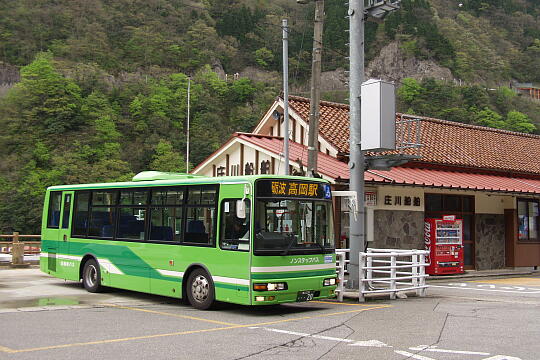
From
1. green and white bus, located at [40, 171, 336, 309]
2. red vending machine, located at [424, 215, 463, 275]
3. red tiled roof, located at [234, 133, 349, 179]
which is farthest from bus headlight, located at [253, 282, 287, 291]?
red vending machine, located at [424, 215, 463, 275]

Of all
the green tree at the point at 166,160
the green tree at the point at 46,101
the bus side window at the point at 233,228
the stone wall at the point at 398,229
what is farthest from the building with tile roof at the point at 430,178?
the green tree at the point at 46,101

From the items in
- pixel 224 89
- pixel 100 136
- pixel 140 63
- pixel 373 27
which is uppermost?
pixel 373 27

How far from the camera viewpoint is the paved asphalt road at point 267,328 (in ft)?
24.9

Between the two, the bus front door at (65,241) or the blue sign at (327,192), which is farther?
the bus front door at (65,241)

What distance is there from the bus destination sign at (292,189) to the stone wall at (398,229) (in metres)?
7.92

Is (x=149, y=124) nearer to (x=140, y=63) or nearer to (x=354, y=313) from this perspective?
(x=140, y=63)

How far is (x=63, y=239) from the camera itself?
1568 centimetres

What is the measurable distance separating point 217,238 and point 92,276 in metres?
5.10

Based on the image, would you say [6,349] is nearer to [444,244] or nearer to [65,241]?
[65,241]

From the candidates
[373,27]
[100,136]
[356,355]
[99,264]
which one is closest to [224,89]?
[100,136]

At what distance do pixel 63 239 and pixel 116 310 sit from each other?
482 centimetres

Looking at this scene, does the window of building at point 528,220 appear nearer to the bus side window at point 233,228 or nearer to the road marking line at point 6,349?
the bus side window at point 233,228

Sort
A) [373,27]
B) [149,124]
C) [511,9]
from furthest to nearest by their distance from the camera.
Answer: [511,9] → [373,27] → [149,124]

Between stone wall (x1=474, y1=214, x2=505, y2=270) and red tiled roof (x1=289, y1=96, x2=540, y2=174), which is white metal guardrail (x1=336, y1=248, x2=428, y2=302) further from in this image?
stone wall (x1=474, y1=214, x2=505, y2=270)
